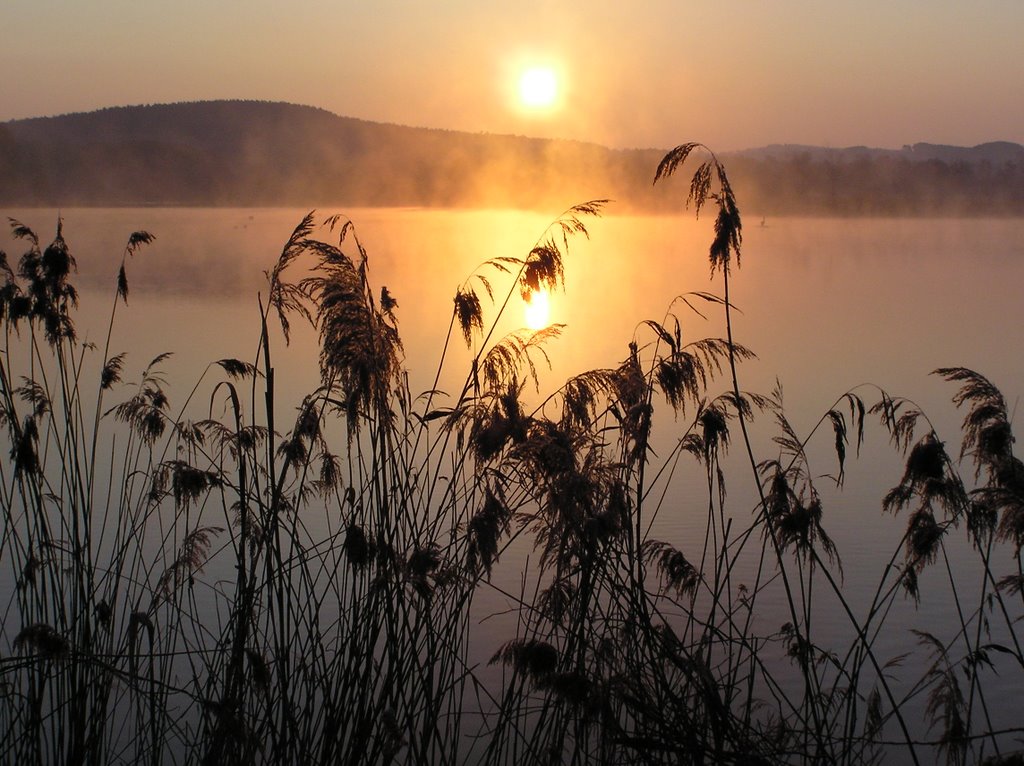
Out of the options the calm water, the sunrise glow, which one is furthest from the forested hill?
the sunrise glow

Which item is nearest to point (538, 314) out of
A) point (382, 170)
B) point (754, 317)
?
point (754, 317)

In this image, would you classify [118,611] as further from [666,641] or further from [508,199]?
[508,199]

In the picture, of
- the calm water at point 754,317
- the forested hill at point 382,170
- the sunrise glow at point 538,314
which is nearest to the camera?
the calm water at point 754,317

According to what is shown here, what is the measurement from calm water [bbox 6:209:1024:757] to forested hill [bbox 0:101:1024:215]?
13487 mm

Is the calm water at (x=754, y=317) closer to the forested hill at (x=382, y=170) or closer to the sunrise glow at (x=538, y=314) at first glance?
the sunrise glow at (x=538, y=314)

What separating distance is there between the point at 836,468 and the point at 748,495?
64 cm

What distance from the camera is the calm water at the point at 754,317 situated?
6066 mm

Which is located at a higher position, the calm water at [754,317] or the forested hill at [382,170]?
the forested hill at [382,170]

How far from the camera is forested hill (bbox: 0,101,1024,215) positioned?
46.5m

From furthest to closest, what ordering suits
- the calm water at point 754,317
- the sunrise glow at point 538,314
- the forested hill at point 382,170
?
the forested hill at point 382,170 < the sunrise glow at point 538,314 < the calm water at point 754,317

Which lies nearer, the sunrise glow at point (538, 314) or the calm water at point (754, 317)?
the calm water at point (754, 317)

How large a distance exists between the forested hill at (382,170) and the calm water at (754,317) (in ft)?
44.2

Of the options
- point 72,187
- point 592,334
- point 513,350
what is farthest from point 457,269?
point 72,187

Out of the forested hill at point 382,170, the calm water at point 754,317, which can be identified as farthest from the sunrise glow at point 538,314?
the forested hill at point 382,170
